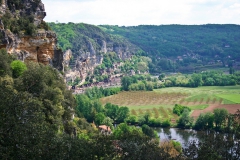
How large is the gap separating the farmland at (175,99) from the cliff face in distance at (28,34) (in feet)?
142

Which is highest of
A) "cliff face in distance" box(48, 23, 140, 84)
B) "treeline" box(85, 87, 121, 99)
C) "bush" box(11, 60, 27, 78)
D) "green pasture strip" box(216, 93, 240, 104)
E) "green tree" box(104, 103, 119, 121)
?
"bush" box(11, 60, 27, 78)

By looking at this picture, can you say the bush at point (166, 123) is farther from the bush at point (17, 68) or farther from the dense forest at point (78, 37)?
the dense forest at point (78, 37)

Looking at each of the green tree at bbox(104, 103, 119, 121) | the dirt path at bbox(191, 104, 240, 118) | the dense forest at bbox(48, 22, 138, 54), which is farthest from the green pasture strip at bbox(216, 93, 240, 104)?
the dense forest at bbox(48, 22, 138, 54)

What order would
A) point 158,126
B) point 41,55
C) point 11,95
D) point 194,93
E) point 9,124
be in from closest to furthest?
point 9,124, point 11,95, point 41,55, point 158,126, point 194,93

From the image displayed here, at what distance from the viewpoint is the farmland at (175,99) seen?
87.4 metres

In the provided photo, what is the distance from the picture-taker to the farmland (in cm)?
8738

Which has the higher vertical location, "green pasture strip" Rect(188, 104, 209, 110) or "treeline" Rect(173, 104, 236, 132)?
"treeline" Rect(173, 104, 236, 132)

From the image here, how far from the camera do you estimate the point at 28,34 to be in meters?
41.8

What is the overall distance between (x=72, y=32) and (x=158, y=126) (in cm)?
10581

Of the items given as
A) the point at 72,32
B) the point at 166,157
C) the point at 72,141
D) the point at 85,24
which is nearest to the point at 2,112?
the point at 72,141

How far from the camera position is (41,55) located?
4394 centimetres

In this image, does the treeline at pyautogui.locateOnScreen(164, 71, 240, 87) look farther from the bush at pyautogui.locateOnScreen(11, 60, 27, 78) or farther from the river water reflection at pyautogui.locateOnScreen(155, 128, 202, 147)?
A: the bush at pyautogui.locateOnScreen(11, 60, 27, 78)

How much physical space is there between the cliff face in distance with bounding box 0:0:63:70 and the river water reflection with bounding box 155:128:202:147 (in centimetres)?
2840

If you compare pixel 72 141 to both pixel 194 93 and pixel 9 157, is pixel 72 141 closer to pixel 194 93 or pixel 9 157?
pixel 9 157
